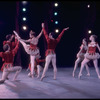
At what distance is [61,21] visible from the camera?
1248 centimetres

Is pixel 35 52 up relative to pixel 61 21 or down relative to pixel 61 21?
down

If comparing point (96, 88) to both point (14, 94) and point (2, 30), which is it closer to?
point (14, 94)

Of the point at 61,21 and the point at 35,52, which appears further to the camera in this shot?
the point at 61,21

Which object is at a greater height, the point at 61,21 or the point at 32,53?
the point at 61,21

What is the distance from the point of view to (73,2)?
503 inches

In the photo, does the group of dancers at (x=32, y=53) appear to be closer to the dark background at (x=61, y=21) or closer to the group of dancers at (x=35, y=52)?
the group of dancers at (x=35, y=52)

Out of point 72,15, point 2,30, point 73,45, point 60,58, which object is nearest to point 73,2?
point 72,15

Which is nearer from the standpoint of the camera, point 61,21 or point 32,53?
point 32,53

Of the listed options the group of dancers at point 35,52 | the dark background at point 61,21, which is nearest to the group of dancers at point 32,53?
the group of dancers at point 35,52

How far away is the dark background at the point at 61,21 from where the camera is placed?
1147 cm

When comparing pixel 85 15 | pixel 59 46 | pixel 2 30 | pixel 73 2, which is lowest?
pixel 59 46

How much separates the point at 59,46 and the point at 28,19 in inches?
110

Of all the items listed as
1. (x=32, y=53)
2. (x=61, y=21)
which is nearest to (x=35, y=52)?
(x=32, y=53)

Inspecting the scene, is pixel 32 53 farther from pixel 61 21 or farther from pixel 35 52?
pixel 61 21
